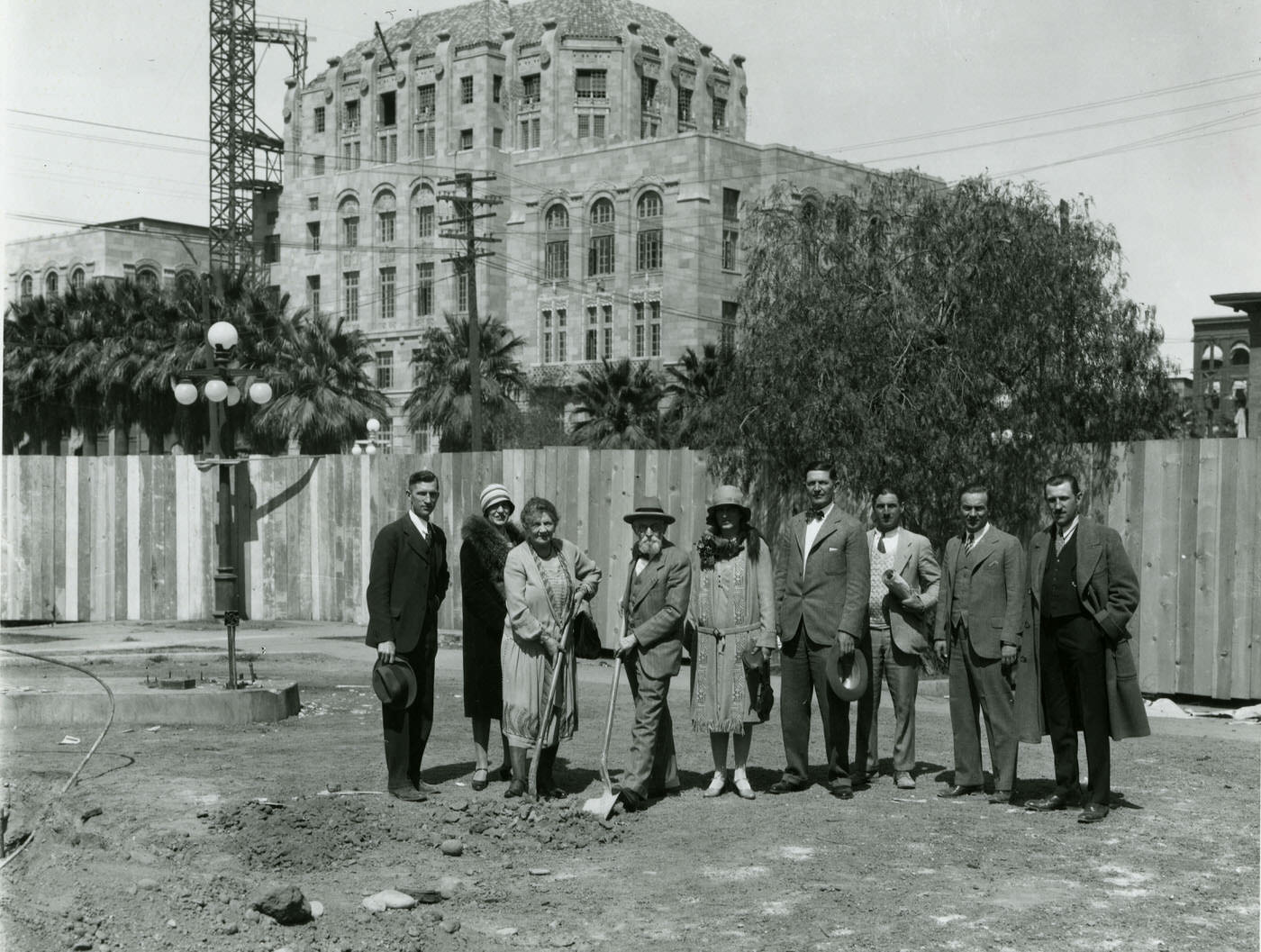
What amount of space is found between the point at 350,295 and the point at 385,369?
6389 mm

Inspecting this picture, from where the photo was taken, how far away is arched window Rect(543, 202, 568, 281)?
82.6 metres

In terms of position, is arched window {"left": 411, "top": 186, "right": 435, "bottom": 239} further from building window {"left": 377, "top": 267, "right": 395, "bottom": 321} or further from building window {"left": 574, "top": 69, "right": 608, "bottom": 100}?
building window {"left": 574, "top": 69, "right": 608, "bottom": 100}

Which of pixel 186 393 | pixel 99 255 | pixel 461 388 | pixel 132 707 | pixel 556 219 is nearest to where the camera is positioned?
pixel 132 707

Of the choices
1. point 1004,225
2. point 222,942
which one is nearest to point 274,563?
point 1004,225

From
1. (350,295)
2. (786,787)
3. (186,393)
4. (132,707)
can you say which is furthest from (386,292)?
(786,787)

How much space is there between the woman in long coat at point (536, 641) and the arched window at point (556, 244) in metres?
74.6

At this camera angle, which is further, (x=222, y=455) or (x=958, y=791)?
(x=222, y=455)

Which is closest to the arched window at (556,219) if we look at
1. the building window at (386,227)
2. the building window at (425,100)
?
the building window at (386,227)

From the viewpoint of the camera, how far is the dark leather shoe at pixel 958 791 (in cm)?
A: 891

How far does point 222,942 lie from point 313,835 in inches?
62.8

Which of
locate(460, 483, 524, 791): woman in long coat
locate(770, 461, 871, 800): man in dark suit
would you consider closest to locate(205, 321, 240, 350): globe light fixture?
locate(460, 483, 524, 791): woman in long coat

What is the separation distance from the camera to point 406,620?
8797 millimetres

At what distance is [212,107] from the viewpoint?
92.7 meters

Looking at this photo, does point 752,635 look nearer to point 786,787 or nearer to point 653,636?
point 653,636
